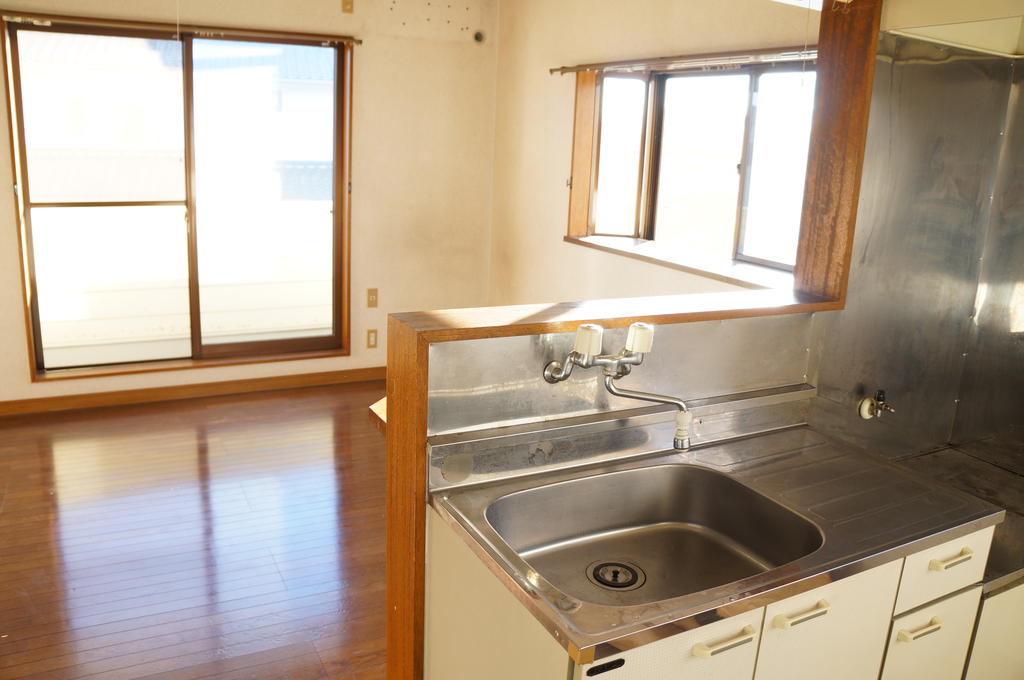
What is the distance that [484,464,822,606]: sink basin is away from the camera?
6.23 ft

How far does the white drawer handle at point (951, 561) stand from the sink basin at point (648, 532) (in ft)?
0.94

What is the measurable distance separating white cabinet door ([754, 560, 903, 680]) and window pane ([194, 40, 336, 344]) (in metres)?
4.05

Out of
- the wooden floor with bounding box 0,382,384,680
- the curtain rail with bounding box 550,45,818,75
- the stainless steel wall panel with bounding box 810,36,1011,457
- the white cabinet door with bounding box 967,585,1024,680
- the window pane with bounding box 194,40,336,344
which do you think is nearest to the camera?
the white cabinet door with bounding box 967,585,1024,680

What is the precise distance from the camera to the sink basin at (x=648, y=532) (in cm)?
190

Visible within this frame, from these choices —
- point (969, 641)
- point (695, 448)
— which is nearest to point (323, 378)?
point (695, 448)

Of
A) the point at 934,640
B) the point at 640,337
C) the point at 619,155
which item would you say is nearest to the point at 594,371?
the point at 640,337

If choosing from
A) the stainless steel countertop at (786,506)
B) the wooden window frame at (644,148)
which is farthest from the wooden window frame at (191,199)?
the stainless steel countertop at (786,506)

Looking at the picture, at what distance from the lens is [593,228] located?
15.5 feet

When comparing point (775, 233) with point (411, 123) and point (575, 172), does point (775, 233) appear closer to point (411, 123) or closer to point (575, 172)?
point (575, 172)

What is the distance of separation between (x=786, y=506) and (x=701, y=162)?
2.45 m

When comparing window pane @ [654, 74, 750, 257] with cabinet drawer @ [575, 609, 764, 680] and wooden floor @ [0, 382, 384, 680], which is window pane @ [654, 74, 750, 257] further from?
cabinet drawer @ [575, 609, 764, 680]

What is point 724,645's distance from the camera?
1557 millimetres

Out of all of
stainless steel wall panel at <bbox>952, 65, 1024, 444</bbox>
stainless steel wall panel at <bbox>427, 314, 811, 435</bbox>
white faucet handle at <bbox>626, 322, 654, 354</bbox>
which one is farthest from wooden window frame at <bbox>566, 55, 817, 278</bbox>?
white faucet handle at <bbox>626, 322, 654, 354</bbox>

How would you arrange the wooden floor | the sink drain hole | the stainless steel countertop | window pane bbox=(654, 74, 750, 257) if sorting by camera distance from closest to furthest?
the stainless steel countertop < the sink drain hole < the wooden floor < window pane bbox=(654, 74, 750, 257)
